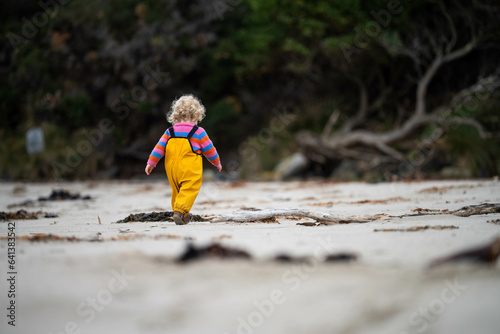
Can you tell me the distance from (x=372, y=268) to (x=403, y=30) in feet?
37.5

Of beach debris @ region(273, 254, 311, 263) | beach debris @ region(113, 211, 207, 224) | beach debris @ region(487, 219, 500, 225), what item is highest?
beach debris @ region(273, 254, 311, 263)

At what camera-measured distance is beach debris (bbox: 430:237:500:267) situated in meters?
1.96

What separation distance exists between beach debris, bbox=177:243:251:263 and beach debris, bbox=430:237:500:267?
0.82 metres

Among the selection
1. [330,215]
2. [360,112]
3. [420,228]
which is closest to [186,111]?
[330,215]

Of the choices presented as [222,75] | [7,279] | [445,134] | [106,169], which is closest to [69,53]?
[106,169]

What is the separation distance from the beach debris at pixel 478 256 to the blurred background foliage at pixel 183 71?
10.3 meters

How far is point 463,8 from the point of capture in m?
11.3

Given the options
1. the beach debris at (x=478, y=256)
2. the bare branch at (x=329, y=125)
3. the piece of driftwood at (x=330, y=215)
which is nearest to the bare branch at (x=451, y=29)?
the bare branch at (x=329, y=125)

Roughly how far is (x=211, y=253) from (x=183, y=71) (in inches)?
485

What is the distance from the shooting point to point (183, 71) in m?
14.0

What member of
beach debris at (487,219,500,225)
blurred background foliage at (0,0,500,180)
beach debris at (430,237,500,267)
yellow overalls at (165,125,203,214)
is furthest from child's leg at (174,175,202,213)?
blurred background foliage at (0,0,500,180)

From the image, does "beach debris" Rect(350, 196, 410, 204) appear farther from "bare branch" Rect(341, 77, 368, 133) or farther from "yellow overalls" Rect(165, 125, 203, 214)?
"bare branch" Rect(341, 77, 368, 133)

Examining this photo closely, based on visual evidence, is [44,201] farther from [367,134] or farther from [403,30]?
[403,30]

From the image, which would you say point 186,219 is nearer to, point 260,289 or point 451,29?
point 260,289
